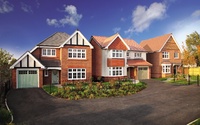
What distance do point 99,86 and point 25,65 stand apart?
10757 millimetres

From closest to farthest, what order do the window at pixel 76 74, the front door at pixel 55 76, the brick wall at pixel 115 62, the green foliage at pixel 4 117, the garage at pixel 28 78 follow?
the green foliage at pixel 4 117, the garage at pixel 28 78, the window at pixel 76 74, the front door at pixel 55 76, the brick wall at pixel 115 62

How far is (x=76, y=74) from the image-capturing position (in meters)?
24.8

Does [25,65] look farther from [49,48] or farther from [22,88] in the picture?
[49,48]

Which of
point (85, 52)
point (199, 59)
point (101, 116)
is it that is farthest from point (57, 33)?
point (199, 59)

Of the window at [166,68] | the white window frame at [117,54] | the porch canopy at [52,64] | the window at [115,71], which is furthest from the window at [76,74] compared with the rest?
the window at [166,68]

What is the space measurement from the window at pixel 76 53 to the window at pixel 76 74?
2.11 m

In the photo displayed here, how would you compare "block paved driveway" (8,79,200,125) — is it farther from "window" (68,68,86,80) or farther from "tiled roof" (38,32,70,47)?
"tiled roof" (38,32,70,47)

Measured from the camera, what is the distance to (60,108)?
1177 cm

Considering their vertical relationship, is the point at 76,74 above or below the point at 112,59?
below

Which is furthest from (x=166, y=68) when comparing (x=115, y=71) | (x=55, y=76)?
(x=55, y=76)

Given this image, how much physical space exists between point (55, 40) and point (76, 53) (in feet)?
14.9

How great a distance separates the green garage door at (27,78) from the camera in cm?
2120

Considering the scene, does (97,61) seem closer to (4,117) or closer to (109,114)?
(109,114)

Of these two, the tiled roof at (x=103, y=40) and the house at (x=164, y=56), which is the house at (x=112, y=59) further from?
the house at (x=164, y=56)
